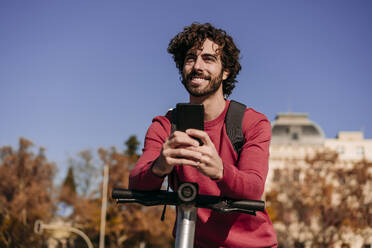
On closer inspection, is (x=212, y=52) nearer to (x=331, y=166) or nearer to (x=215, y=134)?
(x=215, y=134)

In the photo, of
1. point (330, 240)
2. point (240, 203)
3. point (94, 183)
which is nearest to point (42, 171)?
point (94, 183)

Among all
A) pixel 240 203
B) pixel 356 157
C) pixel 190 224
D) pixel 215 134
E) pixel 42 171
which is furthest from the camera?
pixel 356 157

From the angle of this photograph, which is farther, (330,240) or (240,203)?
(330,240)

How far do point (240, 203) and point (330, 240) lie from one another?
36.3m

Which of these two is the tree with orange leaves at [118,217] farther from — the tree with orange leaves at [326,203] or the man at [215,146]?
the man at [215,146]

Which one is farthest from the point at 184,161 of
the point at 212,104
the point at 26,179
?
the point at 26,179

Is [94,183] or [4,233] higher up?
[94,183]

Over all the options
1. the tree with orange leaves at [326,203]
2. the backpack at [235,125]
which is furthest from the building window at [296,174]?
the backpack at [235,125]

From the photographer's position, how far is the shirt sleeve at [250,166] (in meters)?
2.26

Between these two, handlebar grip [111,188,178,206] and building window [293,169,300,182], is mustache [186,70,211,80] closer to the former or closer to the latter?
handlebar grip [111,188,178,206]

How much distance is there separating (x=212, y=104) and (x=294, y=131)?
245 ft

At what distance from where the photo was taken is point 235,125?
9.27 feet

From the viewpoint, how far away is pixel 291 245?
124 feet

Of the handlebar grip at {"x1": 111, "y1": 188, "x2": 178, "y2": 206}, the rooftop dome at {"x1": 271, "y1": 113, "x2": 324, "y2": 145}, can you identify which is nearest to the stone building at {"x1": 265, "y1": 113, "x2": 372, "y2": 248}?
the rooftop dome at {"x1": 271, "y1": 113, "x2": 324, "y2": 145}
